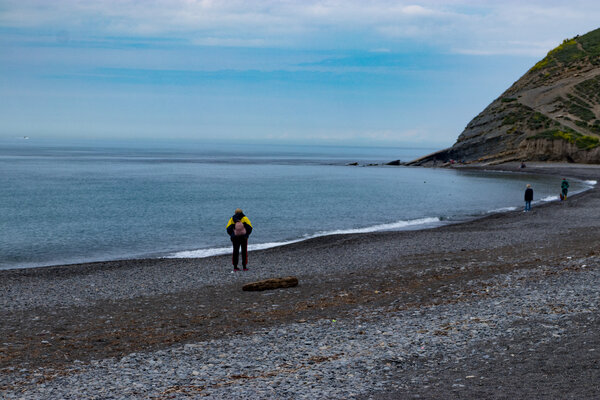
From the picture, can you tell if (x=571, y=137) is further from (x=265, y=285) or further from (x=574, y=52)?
(x=265, y=285)

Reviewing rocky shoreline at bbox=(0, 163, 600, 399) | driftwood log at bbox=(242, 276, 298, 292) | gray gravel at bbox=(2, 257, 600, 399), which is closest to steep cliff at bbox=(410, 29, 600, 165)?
rocky shoreline at bbox=(0, 163, 600, 399)

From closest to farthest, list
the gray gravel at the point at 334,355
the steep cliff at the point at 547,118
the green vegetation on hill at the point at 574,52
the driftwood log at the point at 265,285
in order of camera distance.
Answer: the gray gravel at the point at 334,355
the driftwood log at the point at 265,285
the steep cliff at the point at 547,118
the green vegetation on hill at the point at 574,52

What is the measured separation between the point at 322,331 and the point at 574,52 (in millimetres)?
144947

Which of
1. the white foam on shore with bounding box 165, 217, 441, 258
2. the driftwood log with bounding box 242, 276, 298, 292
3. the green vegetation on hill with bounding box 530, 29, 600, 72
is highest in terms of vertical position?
the green vegetation on hill with bounding box 530, 29, 600, 72

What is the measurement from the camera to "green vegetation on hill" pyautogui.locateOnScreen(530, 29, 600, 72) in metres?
131

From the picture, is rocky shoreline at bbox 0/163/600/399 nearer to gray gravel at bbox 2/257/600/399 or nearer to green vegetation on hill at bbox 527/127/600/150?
gray gravel at bbox 2/257/600/399

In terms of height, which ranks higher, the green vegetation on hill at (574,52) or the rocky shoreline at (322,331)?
the green vegetation on hill at (574,52)

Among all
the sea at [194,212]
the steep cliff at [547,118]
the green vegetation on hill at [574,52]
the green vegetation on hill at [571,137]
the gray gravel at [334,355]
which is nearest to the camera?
the gray gravel at [334,355]

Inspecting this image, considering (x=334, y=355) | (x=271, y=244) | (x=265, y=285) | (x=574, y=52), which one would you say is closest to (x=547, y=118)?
(x=574, y=52)

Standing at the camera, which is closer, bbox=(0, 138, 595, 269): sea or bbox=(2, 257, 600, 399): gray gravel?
bbox=(2, 257, 600, 399): gray gravel

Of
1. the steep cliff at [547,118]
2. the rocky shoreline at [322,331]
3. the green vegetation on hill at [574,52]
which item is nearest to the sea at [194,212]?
the rocky shoreline at [322,331]

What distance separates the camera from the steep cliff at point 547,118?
10625 cm

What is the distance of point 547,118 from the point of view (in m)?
112

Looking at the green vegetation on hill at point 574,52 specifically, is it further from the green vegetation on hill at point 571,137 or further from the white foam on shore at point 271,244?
the white foam on shore at point 271,244
